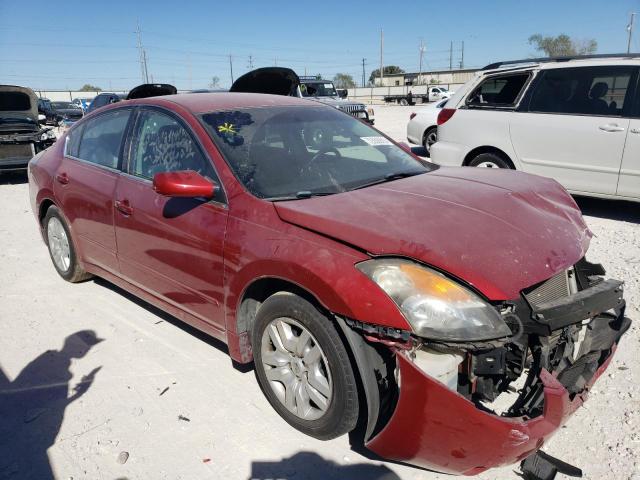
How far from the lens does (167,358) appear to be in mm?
3311

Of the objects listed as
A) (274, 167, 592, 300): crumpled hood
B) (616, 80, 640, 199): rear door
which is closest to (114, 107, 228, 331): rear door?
(274, 167, 592, 300): crumpled hood

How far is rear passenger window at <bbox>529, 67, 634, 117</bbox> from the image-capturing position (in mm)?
5543

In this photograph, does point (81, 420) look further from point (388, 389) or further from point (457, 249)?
point (457, 249)

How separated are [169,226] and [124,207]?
58 centimetres

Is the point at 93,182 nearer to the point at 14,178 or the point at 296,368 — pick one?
the point at 296,368

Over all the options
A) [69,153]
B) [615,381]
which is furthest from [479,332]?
[69,153]

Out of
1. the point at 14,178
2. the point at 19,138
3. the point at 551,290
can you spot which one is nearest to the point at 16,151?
the point at 19,138

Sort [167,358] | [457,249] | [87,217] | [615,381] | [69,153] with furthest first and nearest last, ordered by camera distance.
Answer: [69,153] < [87,217] < [167,358] < [615,381] < [457,249]

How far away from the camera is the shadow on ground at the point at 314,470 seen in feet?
7.51

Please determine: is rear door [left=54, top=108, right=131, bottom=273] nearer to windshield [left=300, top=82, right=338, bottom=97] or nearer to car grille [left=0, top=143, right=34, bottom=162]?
car grille [left=0, top=143, right=34, bottom=162]

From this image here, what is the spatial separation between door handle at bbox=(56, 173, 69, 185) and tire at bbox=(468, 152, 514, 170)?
4.82 meters

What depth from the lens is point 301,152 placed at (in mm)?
3104

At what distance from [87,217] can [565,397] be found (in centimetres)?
351

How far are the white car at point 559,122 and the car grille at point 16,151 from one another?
8.32 metres
